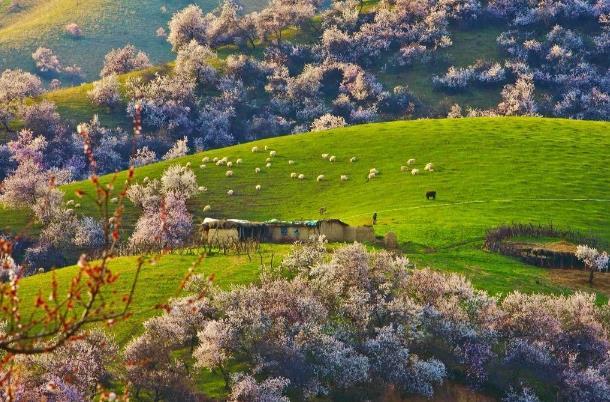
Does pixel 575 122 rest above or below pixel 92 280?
below

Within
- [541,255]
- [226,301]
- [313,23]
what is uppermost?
[313,23]

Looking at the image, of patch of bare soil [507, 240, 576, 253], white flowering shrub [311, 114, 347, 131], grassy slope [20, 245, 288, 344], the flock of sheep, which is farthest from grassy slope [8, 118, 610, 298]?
white flowering shrub [311, 114, 347, 131]

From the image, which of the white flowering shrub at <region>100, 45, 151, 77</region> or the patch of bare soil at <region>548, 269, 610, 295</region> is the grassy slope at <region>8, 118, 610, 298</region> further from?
the white flowering shrub at <region>100, 45, 151, 77</region>

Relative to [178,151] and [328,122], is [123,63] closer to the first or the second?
[178,151]

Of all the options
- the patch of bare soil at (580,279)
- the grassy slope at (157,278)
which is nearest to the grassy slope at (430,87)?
the grassy slope at (157,278)

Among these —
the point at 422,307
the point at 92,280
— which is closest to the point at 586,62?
the point at 422,307

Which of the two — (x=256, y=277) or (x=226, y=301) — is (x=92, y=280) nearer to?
(x=226, y=301)
